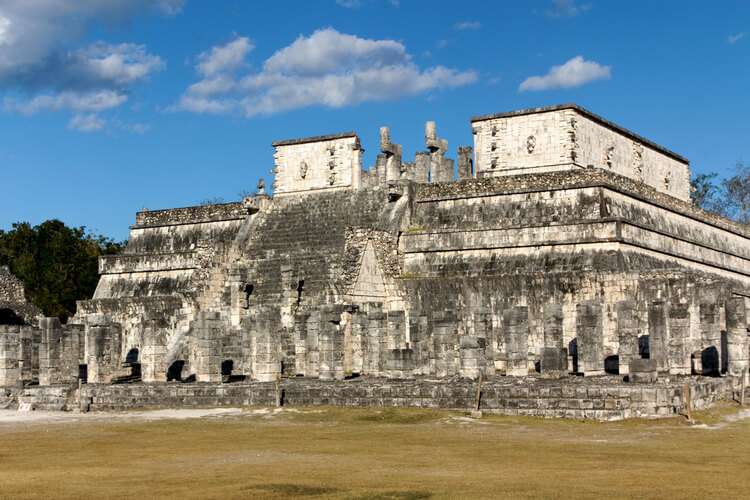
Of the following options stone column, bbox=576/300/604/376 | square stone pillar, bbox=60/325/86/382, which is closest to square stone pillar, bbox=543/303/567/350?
stone column, bbox=576/300/604/376

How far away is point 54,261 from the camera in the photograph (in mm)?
51688

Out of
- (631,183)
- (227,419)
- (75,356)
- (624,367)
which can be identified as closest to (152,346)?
(75,356)

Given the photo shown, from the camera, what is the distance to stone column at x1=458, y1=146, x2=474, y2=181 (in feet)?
122

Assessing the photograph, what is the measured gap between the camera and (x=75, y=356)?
28.5 m

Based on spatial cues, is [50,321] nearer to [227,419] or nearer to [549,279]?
[227,419]

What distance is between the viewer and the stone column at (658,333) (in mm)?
22942

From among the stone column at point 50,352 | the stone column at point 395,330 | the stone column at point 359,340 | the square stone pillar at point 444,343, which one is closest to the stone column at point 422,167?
the stone column at point 359,340

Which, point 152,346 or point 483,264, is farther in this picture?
point 483,264

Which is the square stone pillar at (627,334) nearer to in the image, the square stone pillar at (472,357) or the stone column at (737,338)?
the stone column at (737,338)

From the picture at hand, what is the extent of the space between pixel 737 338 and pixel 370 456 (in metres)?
11.0

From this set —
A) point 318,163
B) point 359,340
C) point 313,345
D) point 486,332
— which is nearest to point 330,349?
point 313,345

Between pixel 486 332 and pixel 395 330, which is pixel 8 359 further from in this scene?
pixel 486 332

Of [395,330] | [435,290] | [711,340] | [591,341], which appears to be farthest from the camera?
[435,290]

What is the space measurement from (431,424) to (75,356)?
12592 mm
